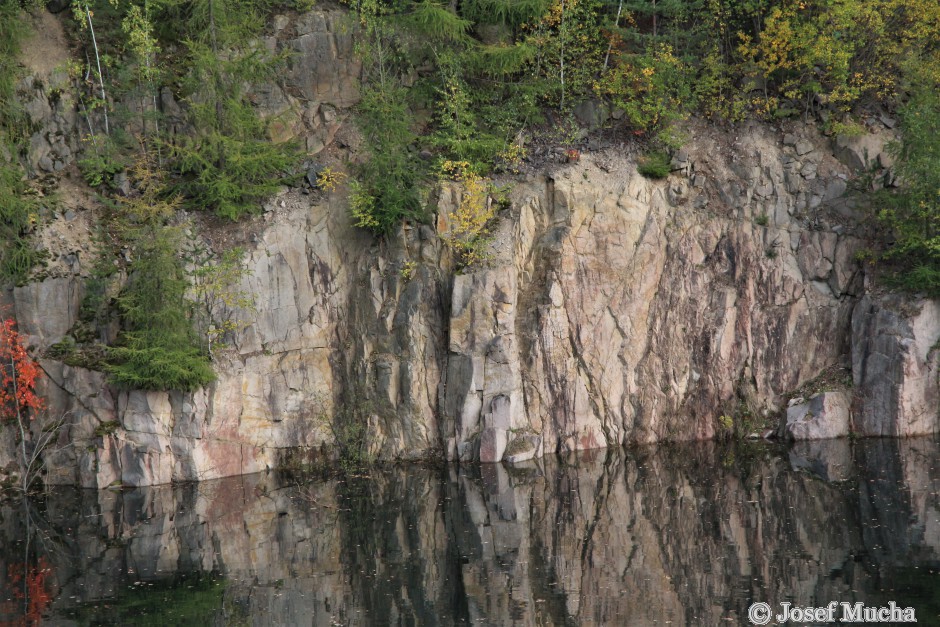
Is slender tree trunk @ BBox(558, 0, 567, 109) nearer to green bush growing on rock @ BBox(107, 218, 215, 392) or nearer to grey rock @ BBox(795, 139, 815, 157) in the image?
grey rock @ BBox(795, 139, 815, 157)

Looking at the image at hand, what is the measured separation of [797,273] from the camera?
84.8ft

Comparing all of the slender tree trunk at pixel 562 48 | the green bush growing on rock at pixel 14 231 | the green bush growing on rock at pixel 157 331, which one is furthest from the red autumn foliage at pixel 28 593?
the slender tree trunk at pixel 562 48

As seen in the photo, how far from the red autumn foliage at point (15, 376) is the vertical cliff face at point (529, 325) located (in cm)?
52

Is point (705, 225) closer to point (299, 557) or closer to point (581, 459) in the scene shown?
point (581, 459)

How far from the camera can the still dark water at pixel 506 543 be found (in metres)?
14.2

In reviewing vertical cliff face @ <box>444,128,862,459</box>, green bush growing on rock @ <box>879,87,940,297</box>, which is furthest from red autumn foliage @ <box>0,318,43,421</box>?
green bush growing on rock @ <box>879,87,940,297</box>

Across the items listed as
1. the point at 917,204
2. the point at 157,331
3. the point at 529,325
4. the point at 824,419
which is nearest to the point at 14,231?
the point at 157,331

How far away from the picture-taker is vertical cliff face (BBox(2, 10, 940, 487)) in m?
23.4

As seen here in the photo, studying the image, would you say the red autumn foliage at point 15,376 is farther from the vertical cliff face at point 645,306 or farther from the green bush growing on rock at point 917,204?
the green bush growing on rock at point 917,204

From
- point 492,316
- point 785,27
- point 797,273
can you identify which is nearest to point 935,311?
point 797,273

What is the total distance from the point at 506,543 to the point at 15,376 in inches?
555

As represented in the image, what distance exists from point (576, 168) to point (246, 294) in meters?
10.6

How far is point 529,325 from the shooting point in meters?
24.7

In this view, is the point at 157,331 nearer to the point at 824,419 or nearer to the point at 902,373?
the point at 824,419
